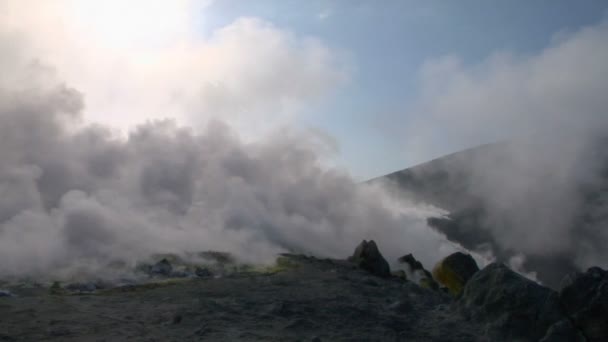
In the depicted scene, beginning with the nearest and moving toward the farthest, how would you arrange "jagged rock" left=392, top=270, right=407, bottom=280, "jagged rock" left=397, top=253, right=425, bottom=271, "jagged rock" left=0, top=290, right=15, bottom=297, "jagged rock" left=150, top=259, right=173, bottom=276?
"jagged rock" left=0, top=290, right=15, bottom=297 → "jagged rock" left=150, top=259, right=173, bottom=276 → "jagged rock" left=392, top=270, right=407, bottom=280 → "jagged rock" left=397, top=253, right=425, bottom=271

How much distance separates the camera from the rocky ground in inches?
575

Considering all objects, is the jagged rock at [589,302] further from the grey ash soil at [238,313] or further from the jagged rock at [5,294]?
the jagged rock at [5,294]

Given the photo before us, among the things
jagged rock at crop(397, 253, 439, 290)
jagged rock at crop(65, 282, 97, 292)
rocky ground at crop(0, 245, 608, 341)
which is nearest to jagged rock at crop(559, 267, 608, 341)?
rocky ground at crop(0, 245, 608, 341)

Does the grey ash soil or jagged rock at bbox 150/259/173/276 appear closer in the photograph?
the grey ash soil

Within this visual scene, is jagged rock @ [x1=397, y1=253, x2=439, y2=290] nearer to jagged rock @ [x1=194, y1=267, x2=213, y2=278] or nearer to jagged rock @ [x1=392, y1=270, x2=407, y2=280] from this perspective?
jagged rock @ [x1=392, y1=270, x2=407, y2=280]

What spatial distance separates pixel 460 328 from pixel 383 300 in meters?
4.69

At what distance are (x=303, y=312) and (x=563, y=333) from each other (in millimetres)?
7495

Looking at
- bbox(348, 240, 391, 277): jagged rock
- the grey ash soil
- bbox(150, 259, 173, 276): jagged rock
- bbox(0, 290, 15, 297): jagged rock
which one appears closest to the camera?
the grey ash soil

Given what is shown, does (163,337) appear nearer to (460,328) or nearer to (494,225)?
(460,328)

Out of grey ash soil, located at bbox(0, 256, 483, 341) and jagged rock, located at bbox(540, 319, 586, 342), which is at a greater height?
grey ash soil, located at bbox(0, 256, 483, 341)

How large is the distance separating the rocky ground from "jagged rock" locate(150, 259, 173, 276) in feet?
13.1

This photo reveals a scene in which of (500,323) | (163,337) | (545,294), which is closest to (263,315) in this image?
(163,337)

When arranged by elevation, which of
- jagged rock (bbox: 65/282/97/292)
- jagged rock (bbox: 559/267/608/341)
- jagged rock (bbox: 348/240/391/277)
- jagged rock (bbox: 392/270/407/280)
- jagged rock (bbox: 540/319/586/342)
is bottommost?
jagged rock (bbox: 540/319/586/342)

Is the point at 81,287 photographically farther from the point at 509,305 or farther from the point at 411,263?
the point at 411,263
